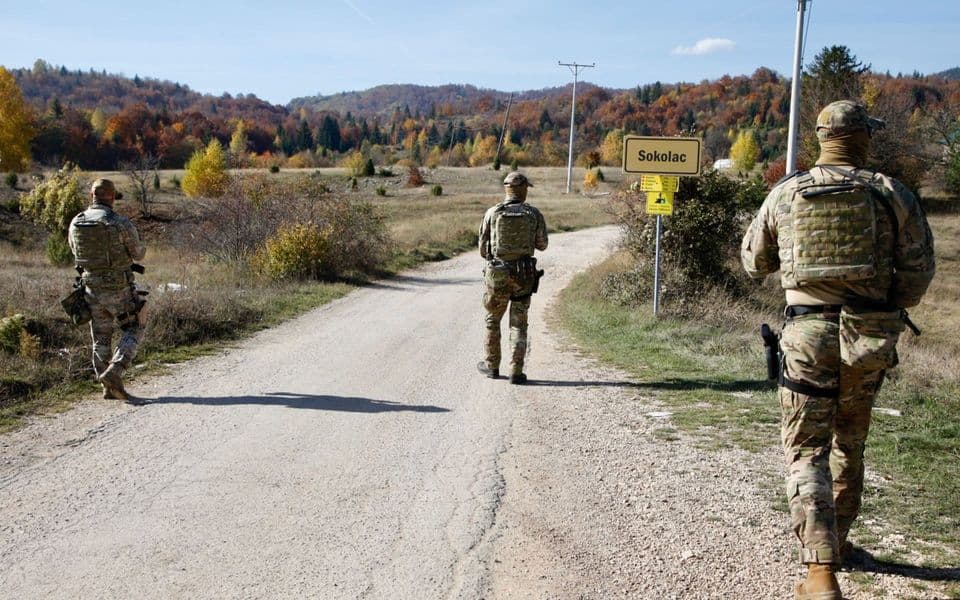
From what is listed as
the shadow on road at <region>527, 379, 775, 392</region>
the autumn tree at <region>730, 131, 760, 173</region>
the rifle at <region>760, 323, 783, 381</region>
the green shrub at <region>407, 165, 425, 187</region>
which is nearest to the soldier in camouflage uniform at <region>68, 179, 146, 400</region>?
the shadow on road at <region>527, 379, 775, 392</region>

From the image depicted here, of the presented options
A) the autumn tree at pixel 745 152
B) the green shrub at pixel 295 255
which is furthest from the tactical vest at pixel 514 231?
the autumn tree at pixel 745 152

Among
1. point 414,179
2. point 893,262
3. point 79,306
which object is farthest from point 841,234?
point 414,179

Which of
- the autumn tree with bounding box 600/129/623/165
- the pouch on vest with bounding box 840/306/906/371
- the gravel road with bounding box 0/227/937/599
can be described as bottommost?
the gravel road with bounding box 0/227/937/599

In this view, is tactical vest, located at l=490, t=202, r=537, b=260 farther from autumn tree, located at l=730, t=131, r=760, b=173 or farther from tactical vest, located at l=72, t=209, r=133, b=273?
autumn tree, located at l=730, t=131, r=760, b=173

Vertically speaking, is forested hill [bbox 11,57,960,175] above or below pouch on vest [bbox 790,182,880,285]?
above

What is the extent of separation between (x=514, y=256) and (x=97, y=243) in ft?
14.4

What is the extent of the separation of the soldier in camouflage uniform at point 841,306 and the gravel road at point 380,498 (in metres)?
0.60

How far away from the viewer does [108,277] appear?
8039 millimetres

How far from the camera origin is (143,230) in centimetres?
4231

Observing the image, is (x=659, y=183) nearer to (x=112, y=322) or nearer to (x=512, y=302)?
(x=512, y=302)

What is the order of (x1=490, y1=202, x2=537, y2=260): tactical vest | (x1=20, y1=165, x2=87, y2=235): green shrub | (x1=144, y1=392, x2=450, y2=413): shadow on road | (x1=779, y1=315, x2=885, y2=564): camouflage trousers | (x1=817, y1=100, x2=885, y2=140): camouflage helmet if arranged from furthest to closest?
1. (x1=20, y1=165, x2=87, y2=235): green shrub
2. (x1=490, y1=202, x2=537, y2=260): tactical vest
3. (x1=144, y1=392, x2=450, y2=413): shadow on road
4. (x1=817, y1=100, x2=885, y2=140): camouflage helmet
5. (x1=779, y1=315, x2=885, y2=564): camouflage trousers

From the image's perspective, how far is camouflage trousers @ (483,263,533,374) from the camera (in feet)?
30.1

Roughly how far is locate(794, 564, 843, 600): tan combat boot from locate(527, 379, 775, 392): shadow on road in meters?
4.97

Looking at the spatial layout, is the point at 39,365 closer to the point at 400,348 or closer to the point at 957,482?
the point at 400,348
